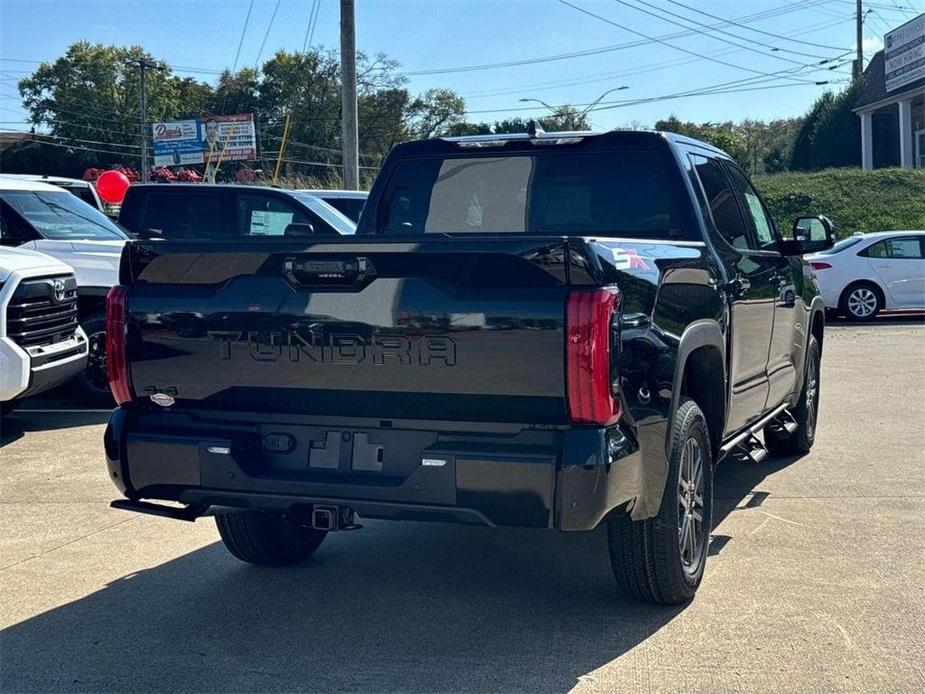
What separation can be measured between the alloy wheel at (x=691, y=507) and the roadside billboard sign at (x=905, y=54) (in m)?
36.5

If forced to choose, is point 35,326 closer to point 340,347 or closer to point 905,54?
point 340,347

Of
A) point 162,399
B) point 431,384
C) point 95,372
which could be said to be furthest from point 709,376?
point 95,372

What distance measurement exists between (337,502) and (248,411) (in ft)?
1.75

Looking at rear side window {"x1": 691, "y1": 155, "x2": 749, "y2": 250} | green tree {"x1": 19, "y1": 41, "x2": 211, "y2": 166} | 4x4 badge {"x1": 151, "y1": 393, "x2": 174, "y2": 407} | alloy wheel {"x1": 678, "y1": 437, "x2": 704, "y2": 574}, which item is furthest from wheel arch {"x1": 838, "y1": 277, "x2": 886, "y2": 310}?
green tree {"x1": 19, "y1": 41, "x2": 211, "y2": 166}

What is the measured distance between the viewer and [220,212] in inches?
463

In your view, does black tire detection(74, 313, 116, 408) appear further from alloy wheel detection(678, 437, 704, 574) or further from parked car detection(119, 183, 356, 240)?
alloy wheel detection(678, 437, 704, 574)

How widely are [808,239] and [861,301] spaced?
11899 mm

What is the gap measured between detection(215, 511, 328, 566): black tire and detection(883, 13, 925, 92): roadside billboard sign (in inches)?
1455

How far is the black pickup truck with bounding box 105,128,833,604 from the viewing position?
3.72 m

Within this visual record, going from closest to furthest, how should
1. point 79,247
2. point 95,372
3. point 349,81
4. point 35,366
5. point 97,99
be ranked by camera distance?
point 35,366
point 95,372
point 79,247
point 349,81
point 97,99

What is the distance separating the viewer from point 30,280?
27.5 feet

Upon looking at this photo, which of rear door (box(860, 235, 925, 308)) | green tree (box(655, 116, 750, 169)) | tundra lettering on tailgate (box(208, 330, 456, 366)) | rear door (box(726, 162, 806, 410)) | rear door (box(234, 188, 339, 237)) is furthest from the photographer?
green tree (box(655, 116, 750, 169))

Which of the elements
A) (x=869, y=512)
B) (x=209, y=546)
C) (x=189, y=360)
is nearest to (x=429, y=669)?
(x=189, y=360)

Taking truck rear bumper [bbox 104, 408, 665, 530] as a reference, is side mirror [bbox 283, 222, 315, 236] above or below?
above
